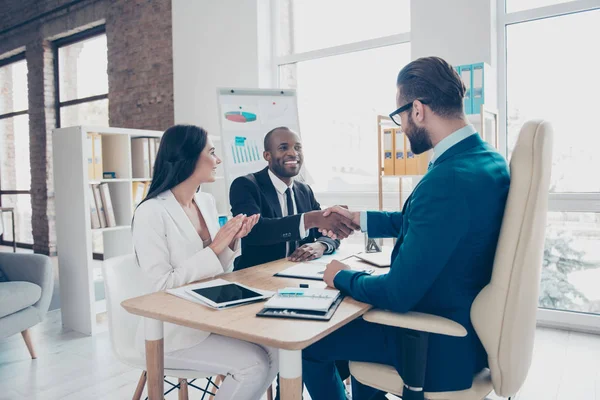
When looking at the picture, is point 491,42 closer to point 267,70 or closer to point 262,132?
point 262,132

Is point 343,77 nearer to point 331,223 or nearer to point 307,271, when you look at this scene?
point 331,223

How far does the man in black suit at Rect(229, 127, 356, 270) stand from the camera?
7.62ft

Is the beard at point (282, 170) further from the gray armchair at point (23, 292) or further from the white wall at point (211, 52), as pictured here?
the white wall at point (211, 52)

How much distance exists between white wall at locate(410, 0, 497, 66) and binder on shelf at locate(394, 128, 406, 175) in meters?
0.71

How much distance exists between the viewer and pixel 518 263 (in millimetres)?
1277

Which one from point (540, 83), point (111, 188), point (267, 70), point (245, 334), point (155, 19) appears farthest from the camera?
point (155, 19)

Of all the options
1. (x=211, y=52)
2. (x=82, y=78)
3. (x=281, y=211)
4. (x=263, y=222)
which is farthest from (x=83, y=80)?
(x=263, y=222)

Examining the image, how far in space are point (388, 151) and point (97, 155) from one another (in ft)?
7.35

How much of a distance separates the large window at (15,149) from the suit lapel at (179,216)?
639 centimetres

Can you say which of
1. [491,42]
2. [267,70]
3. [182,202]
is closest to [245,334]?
[182,202]

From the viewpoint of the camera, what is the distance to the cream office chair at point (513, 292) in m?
1.27

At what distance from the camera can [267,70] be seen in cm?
476

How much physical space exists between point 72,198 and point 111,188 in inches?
22.8

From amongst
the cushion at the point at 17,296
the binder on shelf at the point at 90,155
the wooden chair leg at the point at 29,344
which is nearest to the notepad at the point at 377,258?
the cushion at the point at 17,296
